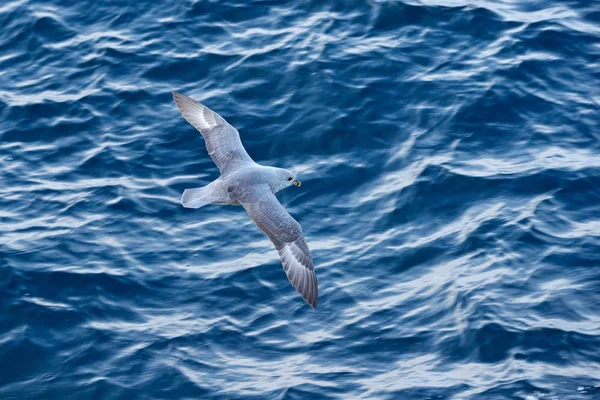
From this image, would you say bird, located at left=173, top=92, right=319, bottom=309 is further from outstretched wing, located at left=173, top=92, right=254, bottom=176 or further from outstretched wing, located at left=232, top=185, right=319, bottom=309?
outstretched wing, located at left=173, top=92, right=254, bottom=176

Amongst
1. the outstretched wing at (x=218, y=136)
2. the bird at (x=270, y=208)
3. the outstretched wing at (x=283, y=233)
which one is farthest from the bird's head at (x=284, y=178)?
the outstretched wing at (x=218, y=136)

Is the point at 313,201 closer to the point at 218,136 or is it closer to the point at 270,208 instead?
the point at 218,136

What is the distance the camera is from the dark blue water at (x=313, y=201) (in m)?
10.4

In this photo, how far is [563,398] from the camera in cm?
986

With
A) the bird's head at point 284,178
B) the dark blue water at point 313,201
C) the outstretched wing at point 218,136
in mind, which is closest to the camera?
the dark blue water at point 313,201

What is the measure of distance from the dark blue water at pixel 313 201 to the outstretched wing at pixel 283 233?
0.67 metres

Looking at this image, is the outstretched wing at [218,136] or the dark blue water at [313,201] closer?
the dark blue water at [313,201]

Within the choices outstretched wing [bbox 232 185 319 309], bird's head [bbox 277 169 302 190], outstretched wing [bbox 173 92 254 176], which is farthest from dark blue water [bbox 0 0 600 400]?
bird's head [bbox 277 169 302 190]

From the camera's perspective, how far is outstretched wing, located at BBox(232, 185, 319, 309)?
1048cm

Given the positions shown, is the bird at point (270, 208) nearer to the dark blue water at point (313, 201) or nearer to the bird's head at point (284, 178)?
the bird's head at point (284, 178)

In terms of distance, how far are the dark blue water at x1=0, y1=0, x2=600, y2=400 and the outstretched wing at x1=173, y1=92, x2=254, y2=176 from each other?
0.83m

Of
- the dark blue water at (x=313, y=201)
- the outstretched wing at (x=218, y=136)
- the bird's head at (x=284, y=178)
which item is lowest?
the dark blue water at (x=313, y=201)

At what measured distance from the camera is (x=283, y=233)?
10539 mm

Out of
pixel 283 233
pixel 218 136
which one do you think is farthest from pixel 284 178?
pixel 218 136
